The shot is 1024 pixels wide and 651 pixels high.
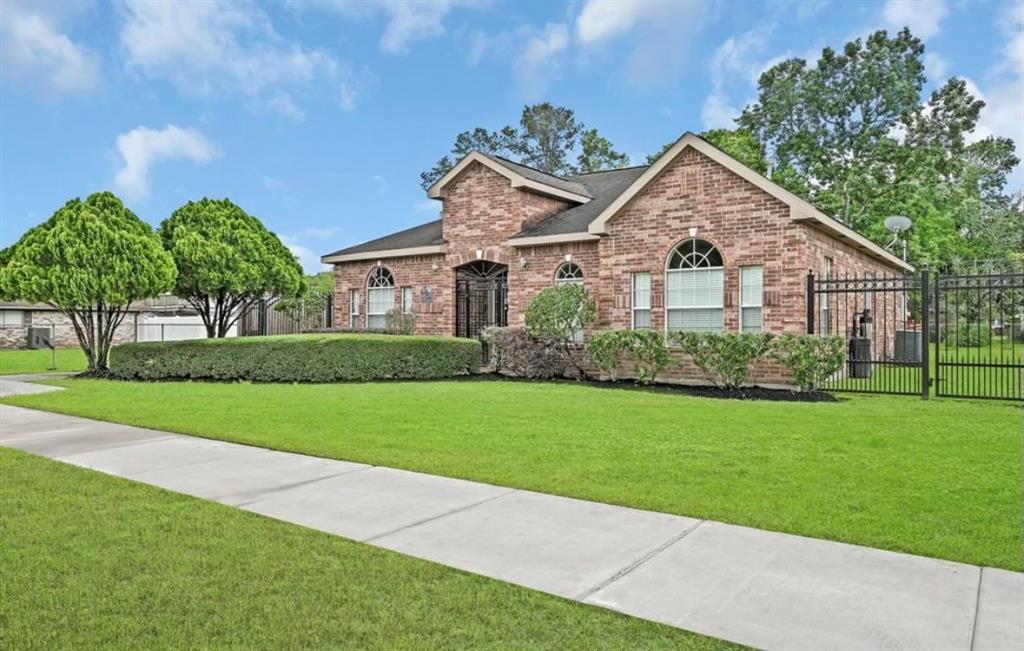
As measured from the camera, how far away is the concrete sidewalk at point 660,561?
3.28m

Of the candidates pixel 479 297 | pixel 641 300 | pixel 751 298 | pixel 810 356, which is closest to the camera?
pixel 810 356

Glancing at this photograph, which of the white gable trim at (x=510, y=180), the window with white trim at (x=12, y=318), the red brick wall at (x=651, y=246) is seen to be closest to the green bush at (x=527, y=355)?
the red brick wall at (x=651, y=246)

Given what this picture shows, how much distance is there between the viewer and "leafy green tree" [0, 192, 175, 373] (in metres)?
16.8

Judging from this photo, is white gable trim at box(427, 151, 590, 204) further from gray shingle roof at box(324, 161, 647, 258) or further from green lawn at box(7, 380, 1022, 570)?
green lawn at box(7, 380, 1022, 570)

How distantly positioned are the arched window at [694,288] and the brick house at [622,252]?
0.02m

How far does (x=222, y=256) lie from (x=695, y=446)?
15.8 meters

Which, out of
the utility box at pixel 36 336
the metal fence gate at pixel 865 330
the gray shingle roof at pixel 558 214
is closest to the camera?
the metal fence gate at pixel 865 330

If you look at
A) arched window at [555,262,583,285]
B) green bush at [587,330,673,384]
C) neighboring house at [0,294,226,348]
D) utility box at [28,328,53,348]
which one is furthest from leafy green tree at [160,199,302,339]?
utility box at [28,328,53,348]

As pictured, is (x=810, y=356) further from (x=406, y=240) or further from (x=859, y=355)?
(x=406, y=240)

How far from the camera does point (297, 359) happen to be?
53.4 ft

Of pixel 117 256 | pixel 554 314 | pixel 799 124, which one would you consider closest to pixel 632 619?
pixel 554 314

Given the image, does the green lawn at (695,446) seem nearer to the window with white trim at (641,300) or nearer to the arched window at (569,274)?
the window with white trim at (641,300)

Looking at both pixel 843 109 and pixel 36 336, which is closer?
pixel 36 336

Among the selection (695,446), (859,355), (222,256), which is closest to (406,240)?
(222,256)
